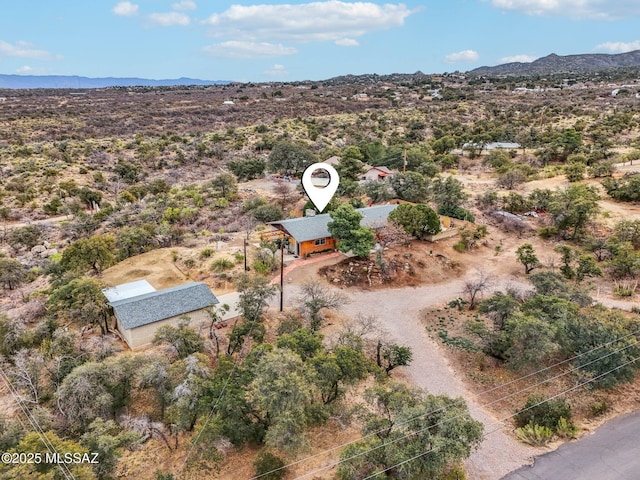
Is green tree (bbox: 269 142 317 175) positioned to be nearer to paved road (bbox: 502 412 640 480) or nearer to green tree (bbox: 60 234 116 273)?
green tree (bbox: 60 234 116 273)

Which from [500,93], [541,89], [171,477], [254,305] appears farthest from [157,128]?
[541,89]

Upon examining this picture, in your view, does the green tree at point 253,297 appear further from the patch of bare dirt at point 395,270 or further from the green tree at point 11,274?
the green tree at point 11,274

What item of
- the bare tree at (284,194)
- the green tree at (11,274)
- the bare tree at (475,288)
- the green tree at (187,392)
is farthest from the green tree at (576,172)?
the green tree at (11,274)

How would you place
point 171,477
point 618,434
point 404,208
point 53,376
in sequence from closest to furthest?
point 171,477 < point 618,434 < point 53,376 < point 404,208

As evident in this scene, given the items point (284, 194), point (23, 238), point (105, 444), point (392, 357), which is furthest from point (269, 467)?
point (284, 194)

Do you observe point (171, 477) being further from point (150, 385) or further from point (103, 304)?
point (103, 304)

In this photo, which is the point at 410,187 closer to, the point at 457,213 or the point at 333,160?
the point at 457,213

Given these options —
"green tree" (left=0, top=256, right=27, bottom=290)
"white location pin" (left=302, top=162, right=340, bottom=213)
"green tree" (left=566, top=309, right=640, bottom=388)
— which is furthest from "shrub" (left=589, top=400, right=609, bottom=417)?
"green tree" (left=0, top=256, right=27, bottom=290)
